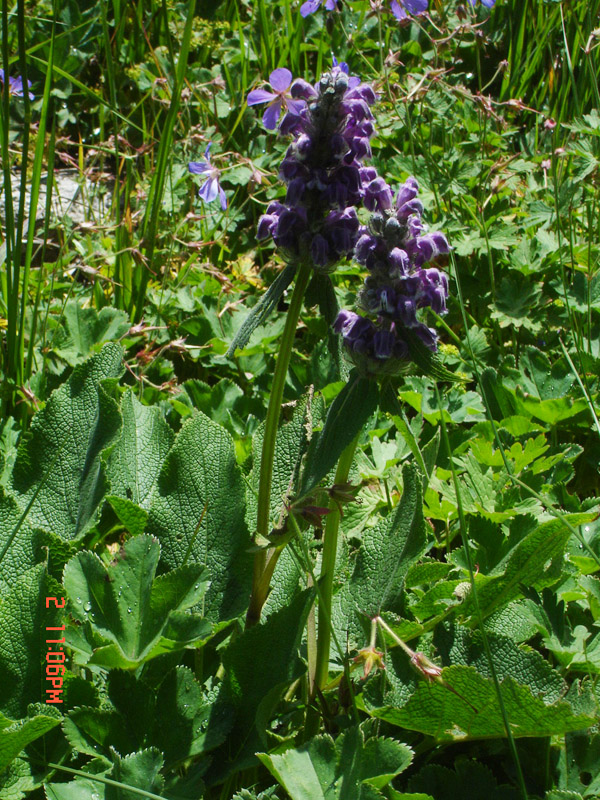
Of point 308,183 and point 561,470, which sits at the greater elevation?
point 308,183

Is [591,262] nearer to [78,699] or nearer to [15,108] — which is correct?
[78,699]

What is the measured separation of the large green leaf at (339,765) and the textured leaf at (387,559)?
0.29 m

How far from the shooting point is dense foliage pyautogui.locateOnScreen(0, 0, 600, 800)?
3.91 ft

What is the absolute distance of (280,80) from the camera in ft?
4.73

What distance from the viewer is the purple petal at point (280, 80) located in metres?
1.44

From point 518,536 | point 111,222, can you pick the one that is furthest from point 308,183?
point 111,222

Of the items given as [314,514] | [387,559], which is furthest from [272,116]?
[387,559]

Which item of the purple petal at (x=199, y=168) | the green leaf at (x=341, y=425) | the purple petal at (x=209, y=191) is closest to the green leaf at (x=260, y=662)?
the green leaf at (x=341, y=425)

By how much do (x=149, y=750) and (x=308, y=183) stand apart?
895 millimetres

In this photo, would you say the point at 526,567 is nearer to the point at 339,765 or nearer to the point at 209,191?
the point at 339,765

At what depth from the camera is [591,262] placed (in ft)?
7.59

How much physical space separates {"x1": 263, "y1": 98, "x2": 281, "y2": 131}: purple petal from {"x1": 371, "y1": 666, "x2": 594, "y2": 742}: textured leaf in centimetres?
98

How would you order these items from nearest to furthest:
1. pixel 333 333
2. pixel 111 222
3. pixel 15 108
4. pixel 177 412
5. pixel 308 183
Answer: pixel 308 183 < pixel 333 333 < pixel 177 412 < pixel 111 222 < pixel 15 108

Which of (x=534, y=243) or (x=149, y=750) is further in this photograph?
(x=534, y=243)
